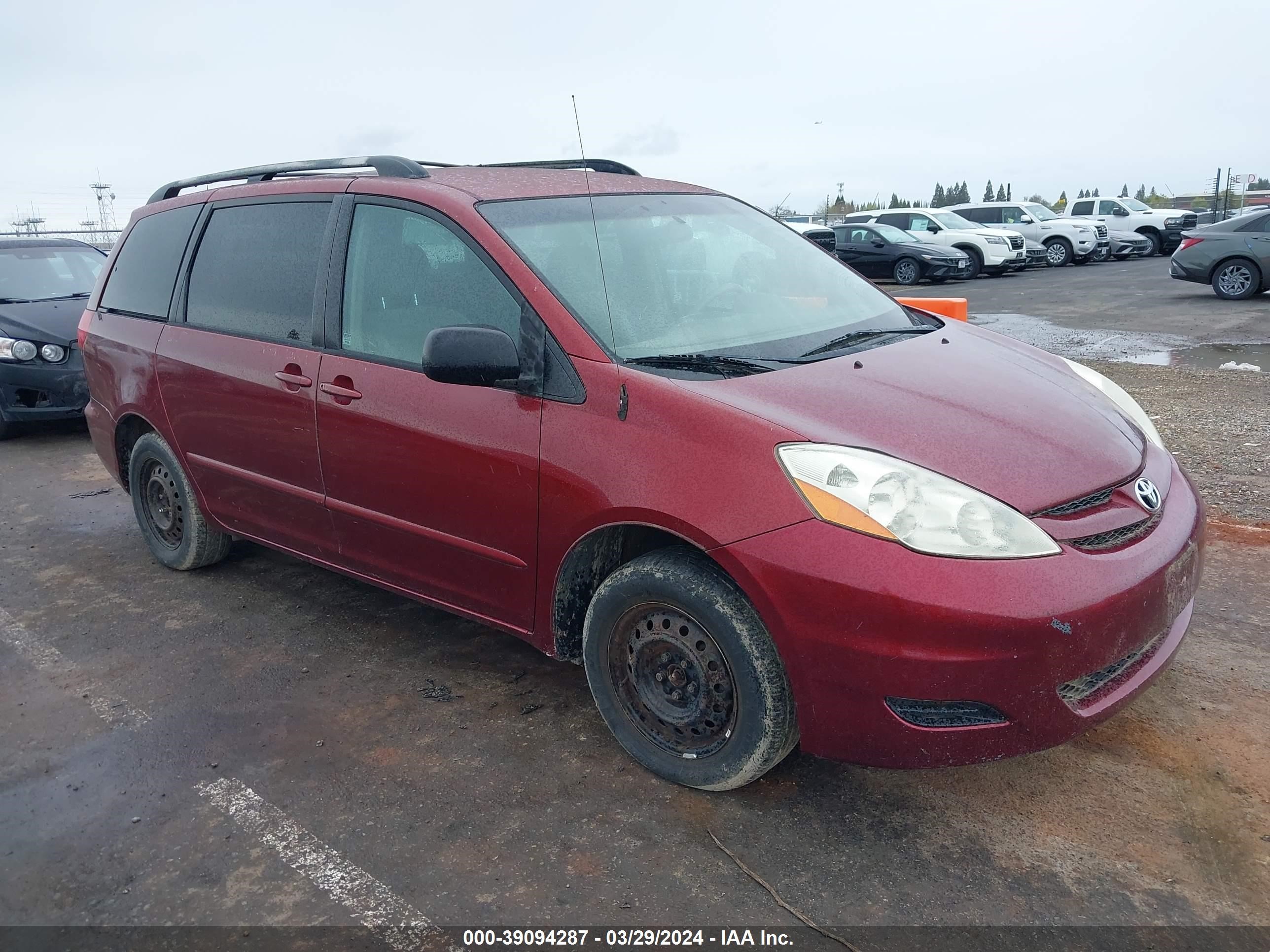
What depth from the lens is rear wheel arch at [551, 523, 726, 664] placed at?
2.96 metres

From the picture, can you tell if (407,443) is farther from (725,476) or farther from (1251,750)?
(1251,750)

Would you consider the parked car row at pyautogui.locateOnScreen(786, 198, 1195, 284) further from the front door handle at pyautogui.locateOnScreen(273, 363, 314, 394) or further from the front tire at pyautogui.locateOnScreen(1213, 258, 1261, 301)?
the front door handle at pyautogui.locateOnScreen(273, 363, 314, 394)

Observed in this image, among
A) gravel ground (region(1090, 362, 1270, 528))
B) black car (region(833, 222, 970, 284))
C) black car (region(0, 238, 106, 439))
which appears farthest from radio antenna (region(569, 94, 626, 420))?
black car (region(833, 222, 970, 284))

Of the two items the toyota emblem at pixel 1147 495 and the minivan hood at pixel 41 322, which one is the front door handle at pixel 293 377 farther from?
the minivan hood at pixel 41 322

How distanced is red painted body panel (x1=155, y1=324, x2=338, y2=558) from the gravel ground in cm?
432

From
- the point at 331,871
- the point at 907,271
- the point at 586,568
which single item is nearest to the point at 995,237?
the point at 907,271

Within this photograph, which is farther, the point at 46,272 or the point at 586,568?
the point at 46,272

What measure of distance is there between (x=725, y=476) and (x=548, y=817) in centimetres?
109

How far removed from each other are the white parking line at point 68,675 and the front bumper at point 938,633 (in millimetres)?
2277

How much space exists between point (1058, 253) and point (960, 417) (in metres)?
25.6

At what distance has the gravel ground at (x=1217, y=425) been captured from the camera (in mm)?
5301

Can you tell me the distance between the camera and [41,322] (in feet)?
26.2

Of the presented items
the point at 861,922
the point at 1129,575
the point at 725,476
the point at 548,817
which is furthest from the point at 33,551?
the point at 1129,575

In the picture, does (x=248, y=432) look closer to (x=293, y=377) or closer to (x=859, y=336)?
(x=293, y=377)
